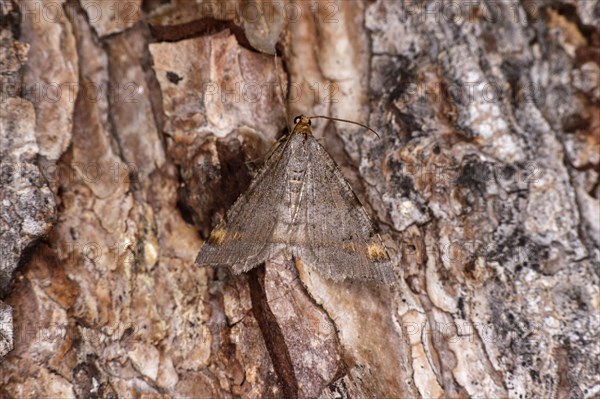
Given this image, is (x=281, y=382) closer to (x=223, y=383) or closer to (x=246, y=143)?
(x=223, y=383)

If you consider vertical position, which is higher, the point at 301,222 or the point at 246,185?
the point at 246,185

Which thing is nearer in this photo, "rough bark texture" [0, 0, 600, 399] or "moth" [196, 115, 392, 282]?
"rough bark texture" [0, 0, 600, 399]

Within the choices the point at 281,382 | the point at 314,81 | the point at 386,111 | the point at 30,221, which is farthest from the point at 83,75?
the point at 281,382

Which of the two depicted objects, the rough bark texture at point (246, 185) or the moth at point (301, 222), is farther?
the moth at point (301, 222)
